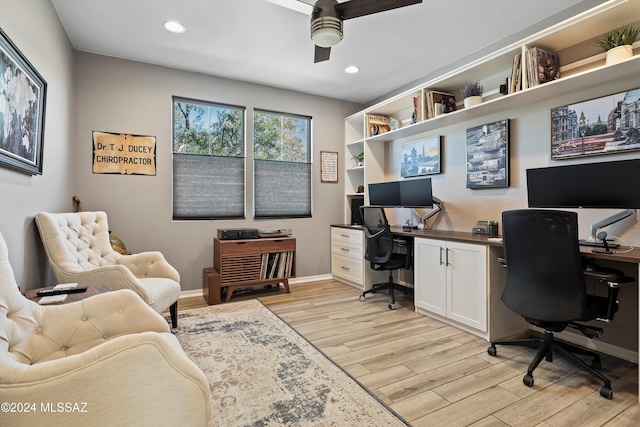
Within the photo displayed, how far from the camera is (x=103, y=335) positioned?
142cm

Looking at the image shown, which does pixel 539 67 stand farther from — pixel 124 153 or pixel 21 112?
pixel 124 153

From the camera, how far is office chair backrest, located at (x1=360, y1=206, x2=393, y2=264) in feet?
11.2

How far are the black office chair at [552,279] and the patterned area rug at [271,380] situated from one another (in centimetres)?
113

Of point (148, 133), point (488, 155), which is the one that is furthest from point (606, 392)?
point (148, 133)

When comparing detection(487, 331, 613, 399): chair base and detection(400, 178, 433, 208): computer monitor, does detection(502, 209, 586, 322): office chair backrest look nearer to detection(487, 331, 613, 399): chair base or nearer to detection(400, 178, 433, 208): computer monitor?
detection(487, 331, 613, 399): chair base

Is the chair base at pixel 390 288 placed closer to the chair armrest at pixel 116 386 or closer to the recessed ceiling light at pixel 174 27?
the chair armrest at pixel 116 386

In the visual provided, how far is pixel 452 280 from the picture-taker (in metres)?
2.84

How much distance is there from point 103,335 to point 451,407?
1.81 metres

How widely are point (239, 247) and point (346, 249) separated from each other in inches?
58.8

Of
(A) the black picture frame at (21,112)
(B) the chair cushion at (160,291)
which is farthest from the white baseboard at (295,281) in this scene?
(A) the black picture frame at (21,112)

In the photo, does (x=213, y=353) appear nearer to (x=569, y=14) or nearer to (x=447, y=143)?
(x=447, y=143)

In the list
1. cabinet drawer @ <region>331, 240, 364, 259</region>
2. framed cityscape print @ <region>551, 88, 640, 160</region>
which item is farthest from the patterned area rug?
framed cityscape print @ <region>551, 88, 640, 160</region>

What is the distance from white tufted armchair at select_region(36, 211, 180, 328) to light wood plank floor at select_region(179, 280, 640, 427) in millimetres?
1188

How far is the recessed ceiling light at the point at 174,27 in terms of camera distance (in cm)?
279
